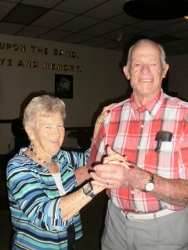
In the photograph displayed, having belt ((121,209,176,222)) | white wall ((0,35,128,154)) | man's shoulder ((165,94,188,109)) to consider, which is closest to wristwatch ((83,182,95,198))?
belt ((121,209,176,222))

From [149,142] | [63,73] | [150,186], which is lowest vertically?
[150,186]

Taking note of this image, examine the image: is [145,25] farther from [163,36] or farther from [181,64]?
[181,64]

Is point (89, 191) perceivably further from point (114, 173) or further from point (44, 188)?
point (44, 188)

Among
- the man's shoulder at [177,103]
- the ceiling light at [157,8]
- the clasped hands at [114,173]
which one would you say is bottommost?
the clasped hands at [114,173]

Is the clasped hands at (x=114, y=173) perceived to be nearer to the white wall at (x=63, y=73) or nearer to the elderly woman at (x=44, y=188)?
the elderly woman at (x=44, y=188)

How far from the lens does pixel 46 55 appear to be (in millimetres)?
7027

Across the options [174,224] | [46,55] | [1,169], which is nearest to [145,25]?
[46,55]

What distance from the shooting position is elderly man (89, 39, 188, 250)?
1.28m

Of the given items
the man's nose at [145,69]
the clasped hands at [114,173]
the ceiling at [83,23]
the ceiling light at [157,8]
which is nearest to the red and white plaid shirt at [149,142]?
the man's nose at [145,69]

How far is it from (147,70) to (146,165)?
1.87ft

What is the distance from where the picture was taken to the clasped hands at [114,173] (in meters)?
1.18

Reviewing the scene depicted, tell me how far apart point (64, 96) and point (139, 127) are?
5923 mm

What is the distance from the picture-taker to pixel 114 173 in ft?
3.91

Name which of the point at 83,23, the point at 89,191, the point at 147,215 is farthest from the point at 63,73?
the point at 89,191
